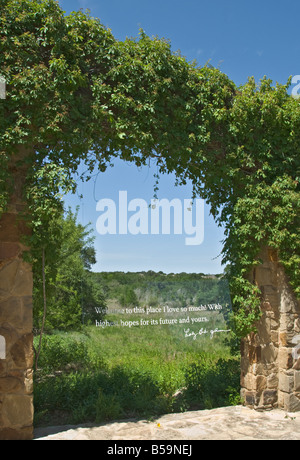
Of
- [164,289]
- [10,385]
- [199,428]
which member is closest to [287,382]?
[199,428]

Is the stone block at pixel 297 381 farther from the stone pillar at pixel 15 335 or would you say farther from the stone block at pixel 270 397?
the stone pillar at pixel 15 335

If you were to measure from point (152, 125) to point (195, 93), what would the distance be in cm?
76

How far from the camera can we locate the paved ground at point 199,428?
12.6 ft

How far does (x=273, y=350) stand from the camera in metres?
4.76

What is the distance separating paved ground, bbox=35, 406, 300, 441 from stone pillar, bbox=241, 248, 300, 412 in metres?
0.20

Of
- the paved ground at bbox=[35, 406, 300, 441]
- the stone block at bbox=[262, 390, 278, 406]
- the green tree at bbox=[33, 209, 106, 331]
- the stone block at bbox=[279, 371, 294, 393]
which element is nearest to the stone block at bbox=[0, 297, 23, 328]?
the paved ground at bbox=[35, 406, 300, 441]

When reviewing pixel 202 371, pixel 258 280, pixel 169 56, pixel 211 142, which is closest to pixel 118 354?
pixel 202 371

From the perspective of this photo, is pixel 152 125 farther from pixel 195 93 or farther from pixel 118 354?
pixel 118 354

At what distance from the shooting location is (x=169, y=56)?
439cm

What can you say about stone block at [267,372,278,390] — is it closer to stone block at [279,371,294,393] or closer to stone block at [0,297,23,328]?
stone block at [279,371,294,393]

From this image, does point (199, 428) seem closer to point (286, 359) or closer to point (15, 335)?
point (286, 359)

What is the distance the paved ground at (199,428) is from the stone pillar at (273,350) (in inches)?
8.0

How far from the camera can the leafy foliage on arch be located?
12.1 ft

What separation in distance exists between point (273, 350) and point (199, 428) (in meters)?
1.41
